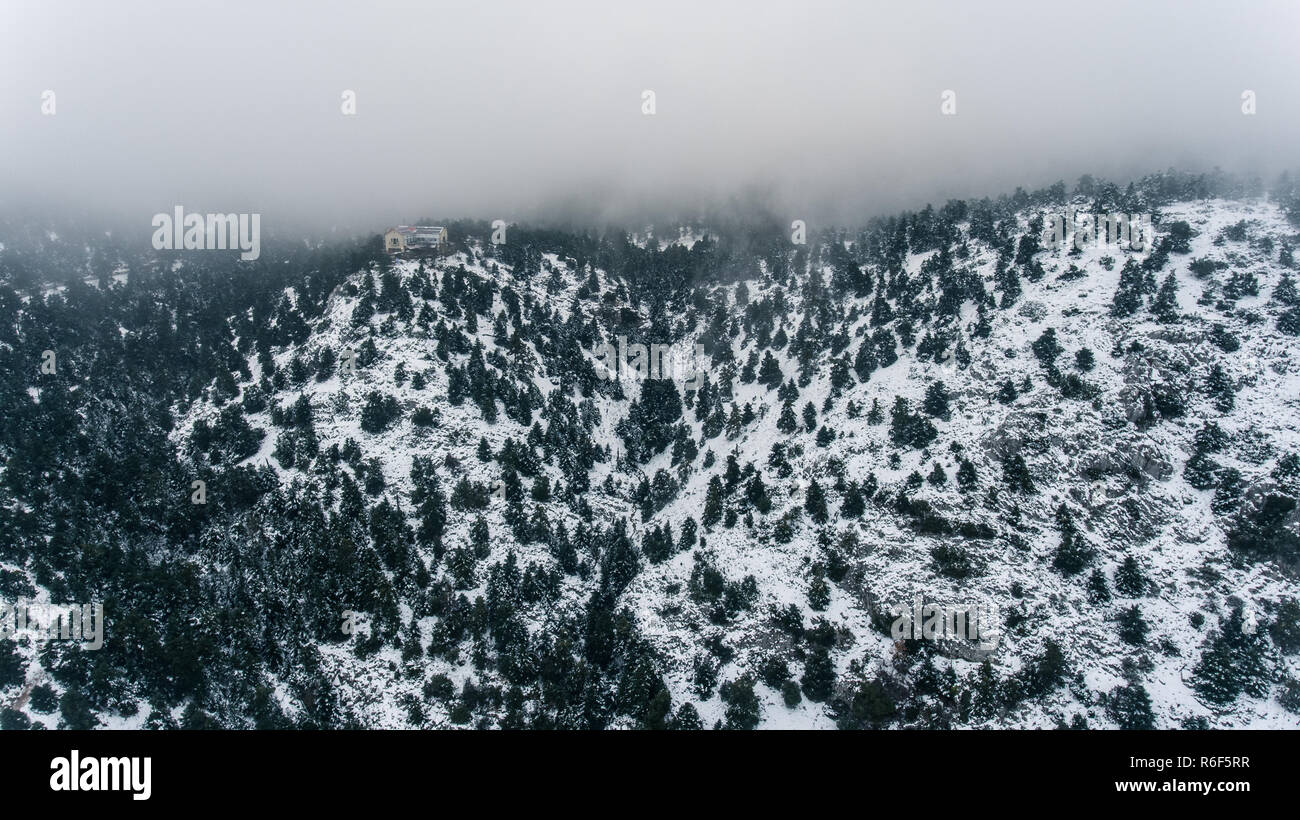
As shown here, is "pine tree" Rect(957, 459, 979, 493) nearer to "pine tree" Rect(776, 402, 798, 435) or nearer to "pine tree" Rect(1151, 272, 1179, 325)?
"pine tree" Rect(776, 402, 798, 435)

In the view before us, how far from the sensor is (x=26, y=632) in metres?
94.5

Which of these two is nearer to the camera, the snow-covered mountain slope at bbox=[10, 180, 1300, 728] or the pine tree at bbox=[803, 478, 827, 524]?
the snow-covered mountain slope at bbox=[10, 180, 1300, 728]

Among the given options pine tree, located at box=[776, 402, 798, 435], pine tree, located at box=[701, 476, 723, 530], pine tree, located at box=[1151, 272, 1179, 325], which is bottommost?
pine tree, located at box=[701, 476, 723, 530]

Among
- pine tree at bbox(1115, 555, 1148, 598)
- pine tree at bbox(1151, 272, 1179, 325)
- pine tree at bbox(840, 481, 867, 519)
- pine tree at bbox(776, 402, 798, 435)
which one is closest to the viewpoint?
pine tree at bbox(1115, 555, 1148, 598)

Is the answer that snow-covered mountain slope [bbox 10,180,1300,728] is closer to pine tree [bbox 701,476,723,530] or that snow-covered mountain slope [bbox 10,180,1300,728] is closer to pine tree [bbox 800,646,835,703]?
pine tree [bbox 800,646,835,703]

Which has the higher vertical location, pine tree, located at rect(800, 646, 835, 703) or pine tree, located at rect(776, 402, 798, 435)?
pine tree, located at rect(776, 402, 798, 435)

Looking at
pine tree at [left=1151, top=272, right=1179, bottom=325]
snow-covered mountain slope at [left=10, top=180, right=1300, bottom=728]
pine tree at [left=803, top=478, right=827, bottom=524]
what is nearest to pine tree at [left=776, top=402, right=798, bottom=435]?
snow-covered mountain slope at [left=10, top=180, right=1300, bottom=728]

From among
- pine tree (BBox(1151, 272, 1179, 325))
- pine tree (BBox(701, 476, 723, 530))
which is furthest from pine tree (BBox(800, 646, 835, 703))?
pine tree (BBox(1151, 272, 1179, 325))

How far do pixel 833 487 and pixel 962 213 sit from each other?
103762 mm

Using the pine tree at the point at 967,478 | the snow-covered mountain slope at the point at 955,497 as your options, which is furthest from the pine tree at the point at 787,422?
the pine tree at the point at 967,478

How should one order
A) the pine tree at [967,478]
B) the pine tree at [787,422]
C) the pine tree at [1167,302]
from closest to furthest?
the pine tree at [967,478], the pine tree at [1167,302], the pine tree at [787,422]

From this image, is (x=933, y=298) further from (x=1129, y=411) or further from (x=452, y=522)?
(x=452, y=522)

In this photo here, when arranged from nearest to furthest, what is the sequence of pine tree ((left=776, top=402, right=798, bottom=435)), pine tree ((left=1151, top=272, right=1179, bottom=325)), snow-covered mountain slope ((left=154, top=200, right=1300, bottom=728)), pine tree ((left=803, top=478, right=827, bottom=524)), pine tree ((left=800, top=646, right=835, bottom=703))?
snow-covered mountain slope ((left=154, top=200, right=1300, bottom=728)) → pine tree ((left=800, top=646, right=835, bottom=703)) → pine tree ((left=803, top=478, right=827, bottom=524)) → pine tree ((left=1151, top=272, right=1179, bottom=325)) → pine tree ((left=776, top=402, right=798, bottom=435))

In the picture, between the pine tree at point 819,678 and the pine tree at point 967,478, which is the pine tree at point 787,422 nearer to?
the pine tree at point 967,478
